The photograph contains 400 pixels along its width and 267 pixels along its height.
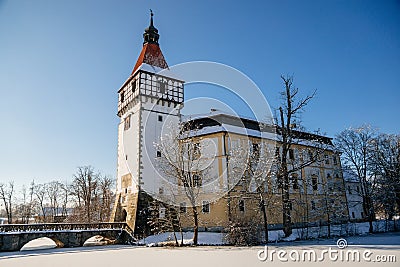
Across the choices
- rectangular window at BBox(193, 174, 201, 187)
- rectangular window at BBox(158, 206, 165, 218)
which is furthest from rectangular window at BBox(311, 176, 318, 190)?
rectangular window at BBox(158, 206, 165, 218)

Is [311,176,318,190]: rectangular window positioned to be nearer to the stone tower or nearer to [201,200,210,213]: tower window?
[201,200,210,213]: tower window

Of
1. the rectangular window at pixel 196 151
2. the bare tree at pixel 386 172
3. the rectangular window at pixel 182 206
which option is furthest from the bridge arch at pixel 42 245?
the bare tree at pixel 386 172

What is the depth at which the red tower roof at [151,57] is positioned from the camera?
2334cm

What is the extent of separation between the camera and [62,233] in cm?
1809

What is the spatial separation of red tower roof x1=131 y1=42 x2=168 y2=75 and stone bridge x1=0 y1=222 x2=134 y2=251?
483 inches

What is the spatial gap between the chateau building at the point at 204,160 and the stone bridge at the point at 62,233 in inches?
44.7

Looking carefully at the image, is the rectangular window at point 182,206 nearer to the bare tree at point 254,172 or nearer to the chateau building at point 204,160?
the chateau building at point 204,160

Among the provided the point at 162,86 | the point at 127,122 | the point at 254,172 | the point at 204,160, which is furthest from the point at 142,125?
the point at 254,172

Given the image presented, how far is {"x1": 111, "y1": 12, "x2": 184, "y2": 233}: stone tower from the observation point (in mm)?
20683

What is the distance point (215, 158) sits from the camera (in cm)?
2131

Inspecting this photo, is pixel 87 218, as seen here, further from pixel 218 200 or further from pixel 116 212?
pixel 218 200

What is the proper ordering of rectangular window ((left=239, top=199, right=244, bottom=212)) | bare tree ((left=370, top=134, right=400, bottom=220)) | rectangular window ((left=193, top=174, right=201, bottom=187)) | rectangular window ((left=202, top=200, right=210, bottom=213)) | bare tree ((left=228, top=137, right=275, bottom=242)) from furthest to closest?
bare tree ((left=370, top=134, right=400, bottom=220)), rectangular window ((left=202, top=200, right=210, bottom=213)), rectangular window ((left=239, top=199, right=244, bottom=212)), rectangular window ((left=193, top=174, right=201, bottom=187)), bare tree ((left=228, top=137, right=275, bottom=242))


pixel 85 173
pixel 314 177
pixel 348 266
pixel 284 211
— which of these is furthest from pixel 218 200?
pixel 85 173

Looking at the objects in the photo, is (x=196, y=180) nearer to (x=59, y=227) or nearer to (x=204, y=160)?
(x=204, y=160)
